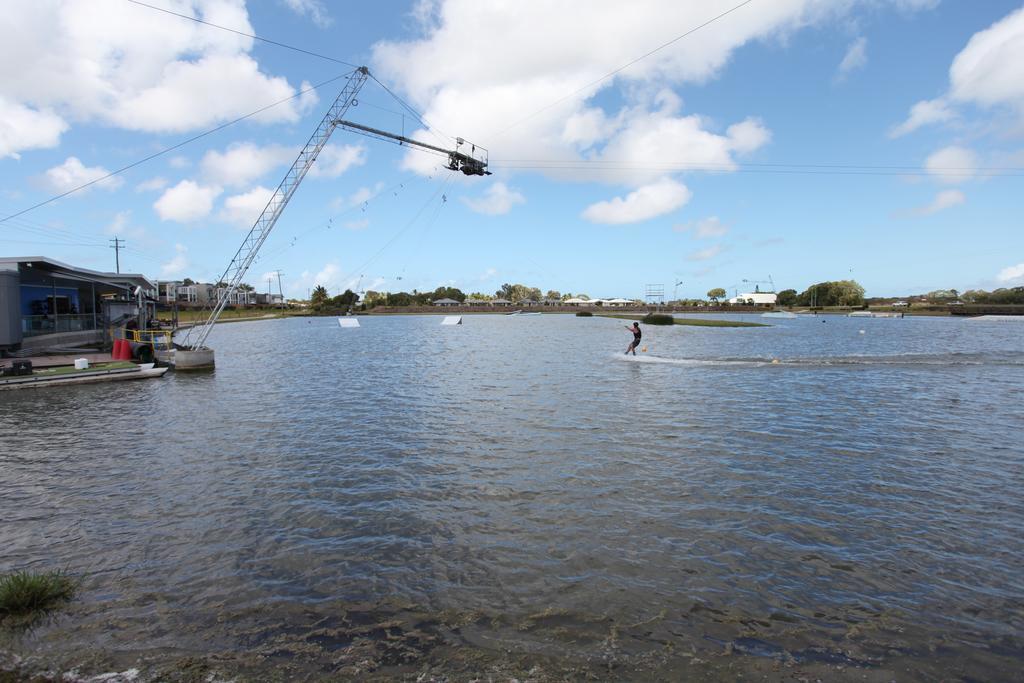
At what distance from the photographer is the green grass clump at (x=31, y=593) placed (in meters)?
7.18

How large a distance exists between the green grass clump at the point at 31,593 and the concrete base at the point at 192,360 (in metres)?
31.9

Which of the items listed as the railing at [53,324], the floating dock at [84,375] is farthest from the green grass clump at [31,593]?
the railing at [53,324]

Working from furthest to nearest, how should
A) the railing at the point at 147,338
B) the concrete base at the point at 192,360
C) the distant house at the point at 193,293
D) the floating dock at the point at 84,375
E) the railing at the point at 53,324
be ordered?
1. the distant house at the point at 193,293
2. the railing at the point at 147,338
3. the railing at the point at 53,324
4. the concrete base at the point at 192,360
5. the floating dock at the point at 84,375

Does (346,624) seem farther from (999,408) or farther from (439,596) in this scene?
(999,408)

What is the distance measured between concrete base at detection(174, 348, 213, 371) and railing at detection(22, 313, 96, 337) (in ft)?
36.7

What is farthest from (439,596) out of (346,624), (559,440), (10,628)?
(559,440)

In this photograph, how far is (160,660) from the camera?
6273mm

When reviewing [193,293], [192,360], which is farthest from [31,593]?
[193,293]

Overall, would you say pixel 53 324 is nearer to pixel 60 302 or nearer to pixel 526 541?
pixel 60 302

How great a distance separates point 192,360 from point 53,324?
1370 cm

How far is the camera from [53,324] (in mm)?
40375

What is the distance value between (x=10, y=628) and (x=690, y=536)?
1011cm

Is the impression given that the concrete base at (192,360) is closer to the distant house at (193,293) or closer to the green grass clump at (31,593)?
the green grass clump at (31,593)

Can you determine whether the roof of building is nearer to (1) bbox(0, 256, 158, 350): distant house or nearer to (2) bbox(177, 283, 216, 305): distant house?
(1) bbox(0, 256, 158, 350): distant house
